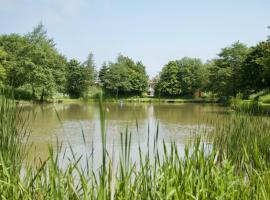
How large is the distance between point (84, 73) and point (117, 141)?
39375 millimetres

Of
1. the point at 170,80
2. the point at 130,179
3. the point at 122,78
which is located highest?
the point at 122,78

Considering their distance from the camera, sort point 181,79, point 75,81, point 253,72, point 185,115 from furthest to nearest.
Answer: point 181,79 → point 75,81 → point 253,72 → point 185,115

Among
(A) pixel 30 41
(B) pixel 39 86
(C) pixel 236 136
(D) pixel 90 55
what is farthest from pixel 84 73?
(C) pixel 236 136

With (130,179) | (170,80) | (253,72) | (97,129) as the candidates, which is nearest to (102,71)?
(170,80)

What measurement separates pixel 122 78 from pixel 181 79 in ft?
31.4

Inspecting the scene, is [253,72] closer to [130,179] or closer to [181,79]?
[130,179]

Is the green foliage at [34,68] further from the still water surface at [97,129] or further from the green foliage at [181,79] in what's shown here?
the green foliage at [181,79]

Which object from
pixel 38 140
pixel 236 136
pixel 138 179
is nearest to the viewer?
pixel 138 179

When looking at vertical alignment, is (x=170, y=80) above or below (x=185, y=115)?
above

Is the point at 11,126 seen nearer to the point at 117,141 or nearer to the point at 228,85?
the point at 117,141

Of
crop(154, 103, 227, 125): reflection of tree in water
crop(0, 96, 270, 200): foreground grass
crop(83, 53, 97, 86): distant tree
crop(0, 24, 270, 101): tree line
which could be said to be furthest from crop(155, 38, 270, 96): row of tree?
crop(83, 53, 97, 86): distant tree

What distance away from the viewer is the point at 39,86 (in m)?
31.9

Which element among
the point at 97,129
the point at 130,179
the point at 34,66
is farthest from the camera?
the point at 34,66

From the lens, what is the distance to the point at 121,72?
5288 centimetres
